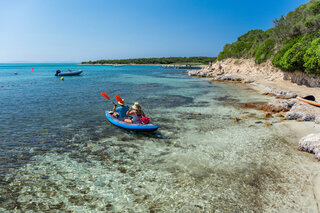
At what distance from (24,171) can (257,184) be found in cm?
849

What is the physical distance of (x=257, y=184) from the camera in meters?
6.60

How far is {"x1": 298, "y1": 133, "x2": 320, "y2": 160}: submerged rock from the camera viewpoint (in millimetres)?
8155

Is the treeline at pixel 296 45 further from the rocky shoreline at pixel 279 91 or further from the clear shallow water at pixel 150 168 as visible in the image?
the clear shallow water at pixel 150 168

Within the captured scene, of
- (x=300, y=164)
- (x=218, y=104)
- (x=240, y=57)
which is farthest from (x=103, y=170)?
(x=240, y=57)

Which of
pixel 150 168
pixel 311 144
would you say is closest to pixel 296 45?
pixel 311 144

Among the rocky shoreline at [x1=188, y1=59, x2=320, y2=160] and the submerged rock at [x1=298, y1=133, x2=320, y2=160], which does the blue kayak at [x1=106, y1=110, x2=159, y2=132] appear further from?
the rocky shoreline at [x1=188, y1=59, x2=320, y2=160]

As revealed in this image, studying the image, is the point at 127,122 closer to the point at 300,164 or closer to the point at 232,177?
the point at 232,177

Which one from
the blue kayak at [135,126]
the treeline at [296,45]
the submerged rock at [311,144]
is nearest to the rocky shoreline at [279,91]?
the submerged rock at [311,144]

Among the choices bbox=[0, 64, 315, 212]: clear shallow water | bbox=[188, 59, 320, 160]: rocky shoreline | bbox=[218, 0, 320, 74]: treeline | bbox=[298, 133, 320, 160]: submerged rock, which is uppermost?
bbox=[218, 0, 320, 74]: treeline

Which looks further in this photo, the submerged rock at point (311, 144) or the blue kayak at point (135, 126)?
the blue kayak at point (135, 126)

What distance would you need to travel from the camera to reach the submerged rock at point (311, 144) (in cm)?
816

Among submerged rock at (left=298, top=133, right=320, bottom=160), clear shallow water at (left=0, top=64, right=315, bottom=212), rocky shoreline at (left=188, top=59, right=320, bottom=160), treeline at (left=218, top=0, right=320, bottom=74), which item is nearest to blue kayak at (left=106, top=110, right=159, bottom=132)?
clear shallow water at (left=0, top=64, right=315, bottom=212)

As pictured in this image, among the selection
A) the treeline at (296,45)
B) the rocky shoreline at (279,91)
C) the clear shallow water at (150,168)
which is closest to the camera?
the clear shallow water at (150,168)

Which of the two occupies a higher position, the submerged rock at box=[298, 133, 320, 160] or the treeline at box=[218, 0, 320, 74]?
the treeline at box=[218, 0, 320, 74]
